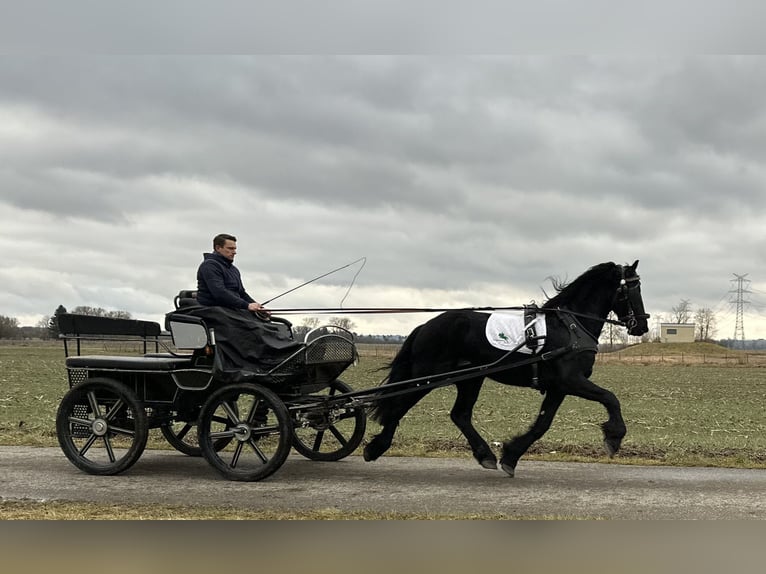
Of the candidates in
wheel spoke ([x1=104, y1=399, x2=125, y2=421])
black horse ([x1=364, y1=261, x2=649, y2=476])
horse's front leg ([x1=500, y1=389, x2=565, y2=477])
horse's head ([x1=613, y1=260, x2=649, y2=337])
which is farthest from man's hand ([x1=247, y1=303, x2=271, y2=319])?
horse's head ([x1=613, y1=260, x2=649, y2=337])

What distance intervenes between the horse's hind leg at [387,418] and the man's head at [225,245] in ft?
7.99

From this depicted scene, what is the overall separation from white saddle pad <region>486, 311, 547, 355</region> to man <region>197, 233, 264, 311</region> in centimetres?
264

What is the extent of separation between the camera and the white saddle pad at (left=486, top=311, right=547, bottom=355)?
8.34 metres

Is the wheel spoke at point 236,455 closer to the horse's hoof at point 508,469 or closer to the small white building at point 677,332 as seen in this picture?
the horse's hoof at point 508,469

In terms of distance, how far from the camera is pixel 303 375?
27.8 feet

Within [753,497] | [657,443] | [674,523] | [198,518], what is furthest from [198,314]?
[657,443]

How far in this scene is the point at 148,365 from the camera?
838 cm

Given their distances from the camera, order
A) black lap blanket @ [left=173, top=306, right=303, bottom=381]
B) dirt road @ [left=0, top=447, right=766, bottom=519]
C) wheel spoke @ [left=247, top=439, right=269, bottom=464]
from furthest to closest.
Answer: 1. black lap blanket @ [left=173, top=306, right=303, bottom=381]
2. wheel spoke @ [left=247, top=439, right=269, bottom=464]
3. dirt road @ [left=0, top=447, right=766, bottom=519]

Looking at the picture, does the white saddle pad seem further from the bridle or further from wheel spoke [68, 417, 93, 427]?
wheel spoke [68, 417, 93, 427]

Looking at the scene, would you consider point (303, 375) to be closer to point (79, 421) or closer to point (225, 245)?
point (225, 245)

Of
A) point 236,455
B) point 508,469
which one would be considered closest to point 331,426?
point 236,455

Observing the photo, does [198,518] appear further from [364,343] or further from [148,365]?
[364,343]

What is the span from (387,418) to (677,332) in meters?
113

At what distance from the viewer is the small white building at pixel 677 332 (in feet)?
364
